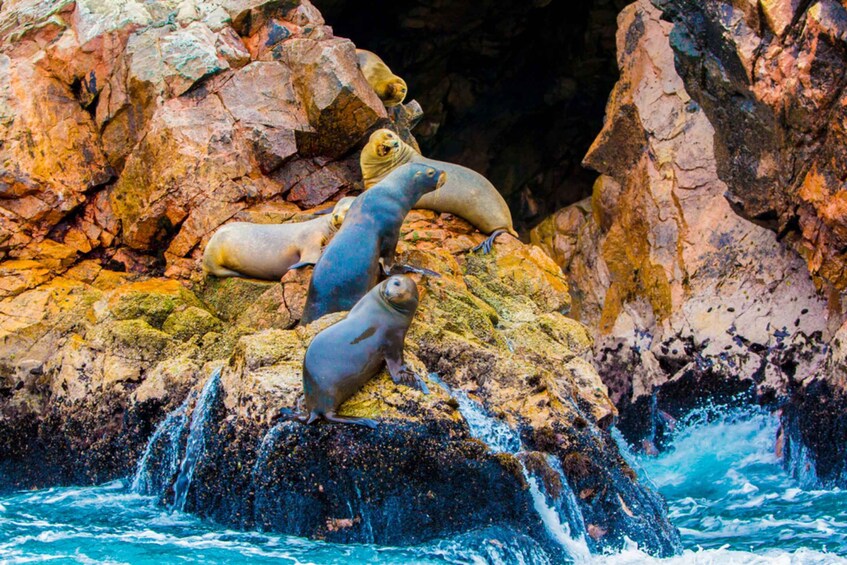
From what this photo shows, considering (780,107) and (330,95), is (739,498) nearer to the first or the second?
(780,107)

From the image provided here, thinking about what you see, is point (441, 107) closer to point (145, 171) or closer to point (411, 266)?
point (145, 171)

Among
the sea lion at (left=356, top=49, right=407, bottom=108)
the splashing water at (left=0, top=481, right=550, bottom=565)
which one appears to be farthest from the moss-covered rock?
the sea lion at (left=356, top=49, right=407, bottom=108)

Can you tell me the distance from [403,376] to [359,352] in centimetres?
29

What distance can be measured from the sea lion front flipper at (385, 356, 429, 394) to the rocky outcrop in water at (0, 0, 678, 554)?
8cm

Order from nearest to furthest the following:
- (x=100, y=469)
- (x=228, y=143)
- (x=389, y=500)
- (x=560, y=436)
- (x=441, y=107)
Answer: (x=389, y=500) < (x=560, y=436) < (x=100, y=469) < (x=228, y=143) < (x=441, y=107)

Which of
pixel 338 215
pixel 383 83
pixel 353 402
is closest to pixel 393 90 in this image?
pixel 383 83

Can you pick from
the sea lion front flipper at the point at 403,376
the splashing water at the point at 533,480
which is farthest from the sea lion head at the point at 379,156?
the sea lion front flipper at the point at 403,376

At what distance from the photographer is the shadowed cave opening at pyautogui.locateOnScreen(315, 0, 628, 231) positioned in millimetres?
15234

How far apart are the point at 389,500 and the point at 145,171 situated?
469 cm

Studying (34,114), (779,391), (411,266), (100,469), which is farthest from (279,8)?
(779,391)

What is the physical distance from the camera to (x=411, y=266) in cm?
793

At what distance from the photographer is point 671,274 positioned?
37.2 feet

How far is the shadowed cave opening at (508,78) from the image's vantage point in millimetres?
15234

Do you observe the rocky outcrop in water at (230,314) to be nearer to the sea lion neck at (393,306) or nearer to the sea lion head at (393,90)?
the sea lion head at (393,90)
